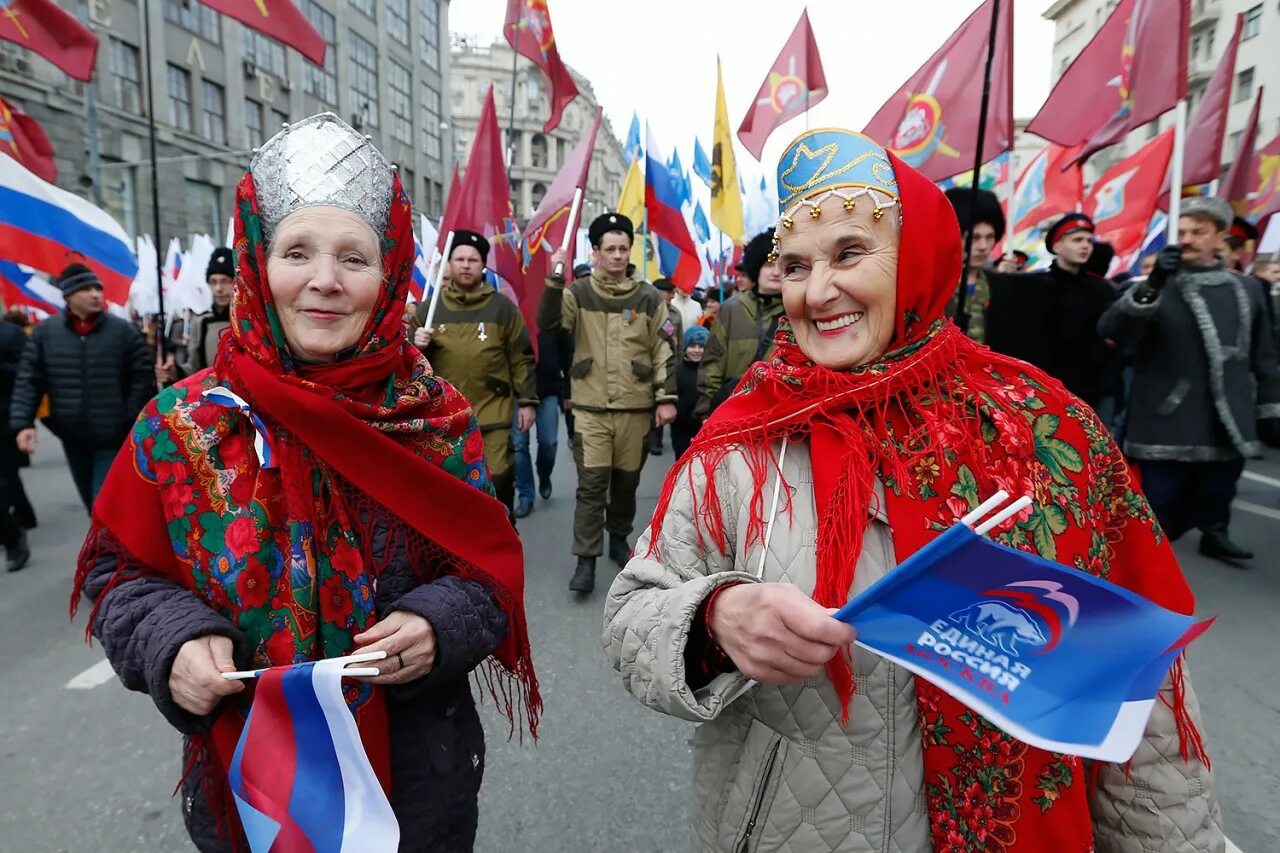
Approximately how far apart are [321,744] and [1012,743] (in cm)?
113

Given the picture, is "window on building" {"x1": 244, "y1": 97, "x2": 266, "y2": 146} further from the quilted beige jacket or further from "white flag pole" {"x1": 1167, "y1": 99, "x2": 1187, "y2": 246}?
the quilted beige jacket

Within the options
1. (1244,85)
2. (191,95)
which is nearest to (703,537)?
(191,95)

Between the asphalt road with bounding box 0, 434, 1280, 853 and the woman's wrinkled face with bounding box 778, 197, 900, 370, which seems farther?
the asphalt road with bounding box 0, 434, 1280, 853

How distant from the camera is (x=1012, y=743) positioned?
47.5 inches

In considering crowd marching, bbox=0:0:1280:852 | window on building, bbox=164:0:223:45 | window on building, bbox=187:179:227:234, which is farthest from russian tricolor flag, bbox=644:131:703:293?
window on building, bbox=164:0:223:45

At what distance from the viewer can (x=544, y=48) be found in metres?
6.79

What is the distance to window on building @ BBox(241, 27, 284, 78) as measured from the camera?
92.5 feet

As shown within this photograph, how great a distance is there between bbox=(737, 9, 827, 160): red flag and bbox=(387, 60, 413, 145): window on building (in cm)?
3627

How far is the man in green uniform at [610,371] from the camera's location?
4746 mm

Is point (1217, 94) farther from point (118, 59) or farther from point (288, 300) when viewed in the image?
point (118, 59)

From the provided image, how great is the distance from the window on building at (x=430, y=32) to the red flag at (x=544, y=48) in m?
40.4

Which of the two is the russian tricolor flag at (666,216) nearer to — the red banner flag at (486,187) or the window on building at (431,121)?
the red banner flag at (486,187)

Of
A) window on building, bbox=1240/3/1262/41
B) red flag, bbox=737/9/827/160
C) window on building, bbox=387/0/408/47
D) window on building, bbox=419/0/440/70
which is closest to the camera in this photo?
red flag, bbox=737/9/827/160

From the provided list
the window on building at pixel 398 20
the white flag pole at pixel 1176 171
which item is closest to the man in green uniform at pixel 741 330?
the white flag pole at pixel 1176 171
